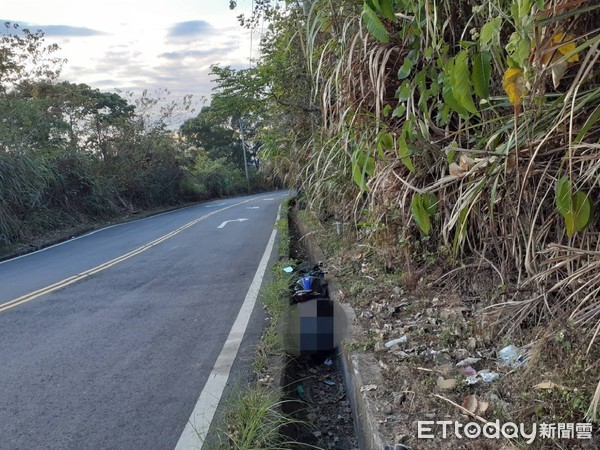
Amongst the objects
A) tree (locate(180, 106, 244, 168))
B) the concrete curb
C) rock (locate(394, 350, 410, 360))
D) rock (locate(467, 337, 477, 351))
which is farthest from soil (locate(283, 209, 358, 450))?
tree (locate(180, 106, 244, 168))

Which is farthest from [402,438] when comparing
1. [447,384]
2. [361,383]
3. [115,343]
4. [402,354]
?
[115,343]

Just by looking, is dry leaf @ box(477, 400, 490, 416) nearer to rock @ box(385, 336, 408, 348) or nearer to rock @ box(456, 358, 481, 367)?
rock @ box(456, 358, 481, 367)

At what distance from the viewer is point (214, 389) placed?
4.00m

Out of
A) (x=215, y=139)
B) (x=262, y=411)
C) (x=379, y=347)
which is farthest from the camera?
(x=215, y=139)

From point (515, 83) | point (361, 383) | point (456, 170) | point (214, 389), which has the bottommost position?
point (214, 389)

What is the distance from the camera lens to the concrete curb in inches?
111

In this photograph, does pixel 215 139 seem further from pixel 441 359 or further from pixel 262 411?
pixel 262 411

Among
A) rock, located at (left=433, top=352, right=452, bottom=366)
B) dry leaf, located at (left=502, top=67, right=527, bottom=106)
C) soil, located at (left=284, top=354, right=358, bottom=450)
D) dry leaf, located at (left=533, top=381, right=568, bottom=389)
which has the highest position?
dry leaf, located at (left=502, top=67, right=527, bottom=106)

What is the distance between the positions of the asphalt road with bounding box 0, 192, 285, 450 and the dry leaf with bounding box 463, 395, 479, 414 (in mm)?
1886

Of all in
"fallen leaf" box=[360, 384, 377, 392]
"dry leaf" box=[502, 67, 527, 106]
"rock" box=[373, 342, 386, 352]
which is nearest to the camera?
"dry leaf" box=[502, 67, 527, 106]

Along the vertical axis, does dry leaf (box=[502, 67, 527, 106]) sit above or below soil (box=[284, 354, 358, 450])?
above

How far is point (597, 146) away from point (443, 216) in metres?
2.19

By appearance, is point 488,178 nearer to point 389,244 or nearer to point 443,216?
point 443,216

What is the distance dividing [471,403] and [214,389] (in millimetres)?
2111
